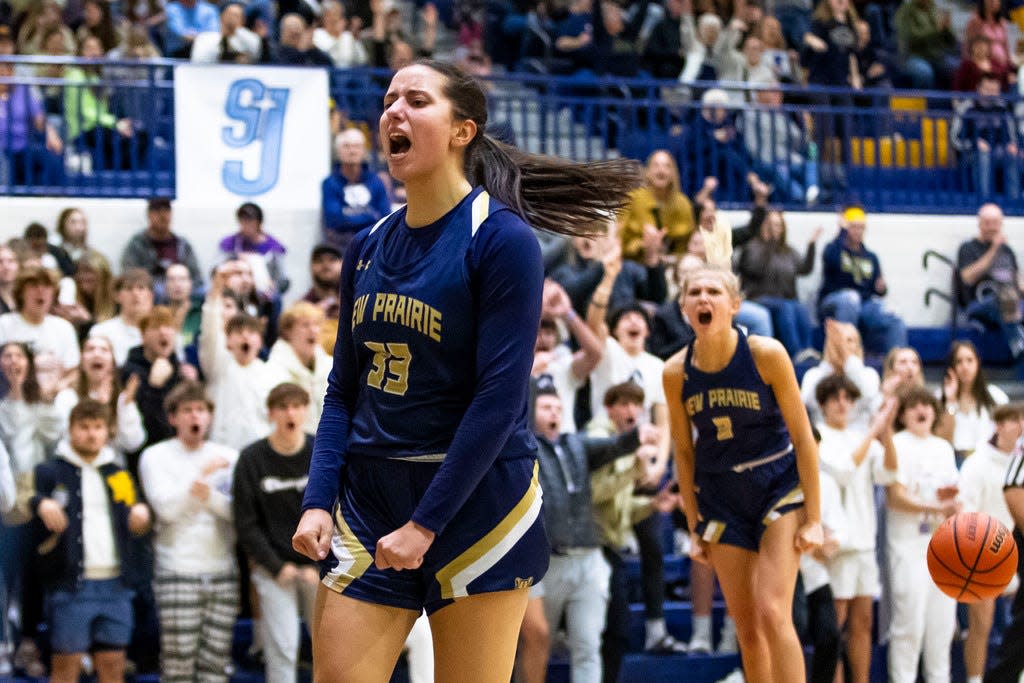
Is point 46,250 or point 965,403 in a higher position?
point 46,250

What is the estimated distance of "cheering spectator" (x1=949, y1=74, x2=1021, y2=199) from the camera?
1453cm

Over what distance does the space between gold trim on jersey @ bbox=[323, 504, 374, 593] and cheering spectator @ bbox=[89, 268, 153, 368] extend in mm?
5794

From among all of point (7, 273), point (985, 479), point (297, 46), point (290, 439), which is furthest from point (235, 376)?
point (297, 46)

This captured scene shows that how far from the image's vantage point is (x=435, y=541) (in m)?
3.73

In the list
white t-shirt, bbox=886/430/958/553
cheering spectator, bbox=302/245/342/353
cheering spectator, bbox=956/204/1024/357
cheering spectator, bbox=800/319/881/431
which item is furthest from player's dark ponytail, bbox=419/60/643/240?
cheering spectator, bbox=956/204/1024/357

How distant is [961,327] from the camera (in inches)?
542

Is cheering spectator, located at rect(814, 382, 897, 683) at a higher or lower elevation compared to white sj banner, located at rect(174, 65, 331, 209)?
lower

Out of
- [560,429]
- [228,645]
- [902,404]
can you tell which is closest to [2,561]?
[228,645]

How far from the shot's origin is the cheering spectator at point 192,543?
25.6 ft

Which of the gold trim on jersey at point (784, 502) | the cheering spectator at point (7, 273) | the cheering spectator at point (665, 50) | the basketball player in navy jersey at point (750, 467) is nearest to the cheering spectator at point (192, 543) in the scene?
the cheering spectator at point (7, 273)

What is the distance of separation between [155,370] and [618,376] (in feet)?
9.80

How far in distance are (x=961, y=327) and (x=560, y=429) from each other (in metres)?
6.48

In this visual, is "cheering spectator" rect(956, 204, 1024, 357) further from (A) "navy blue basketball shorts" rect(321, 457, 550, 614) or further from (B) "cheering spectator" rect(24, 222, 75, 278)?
(A) "navy blue basketball shorts" rect(321, 457, 550, 614)

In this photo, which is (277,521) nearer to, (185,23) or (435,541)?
(435,541)
